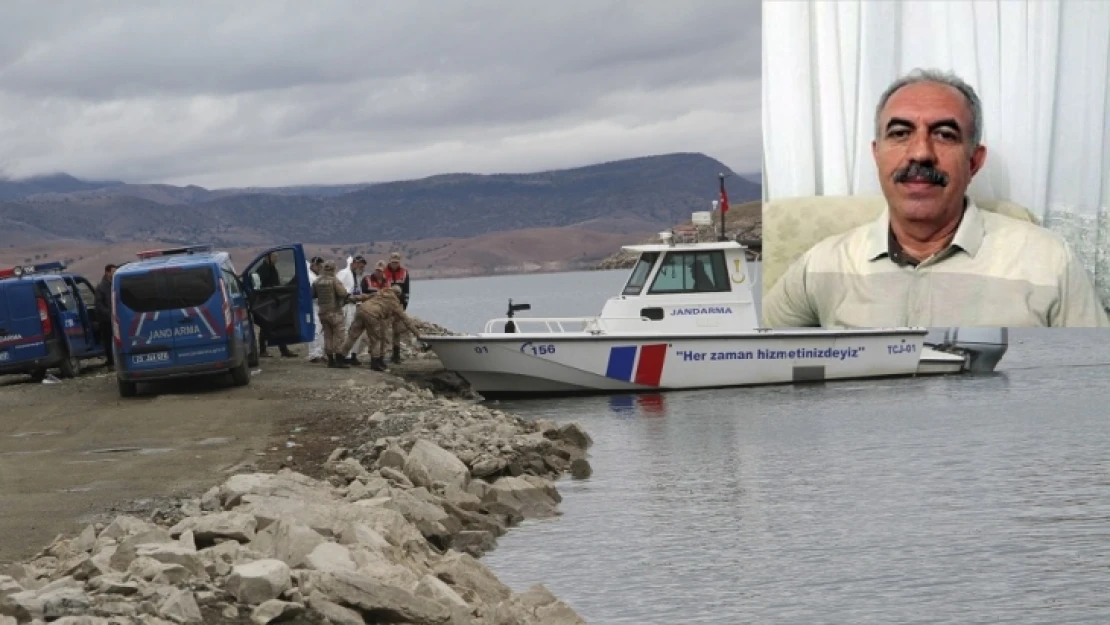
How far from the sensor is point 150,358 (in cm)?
1956

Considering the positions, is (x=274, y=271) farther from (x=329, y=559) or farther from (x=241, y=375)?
(x=329, y=559)

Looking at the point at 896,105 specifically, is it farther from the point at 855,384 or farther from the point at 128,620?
the point at 855,384

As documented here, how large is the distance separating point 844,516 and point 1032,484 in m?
2.74

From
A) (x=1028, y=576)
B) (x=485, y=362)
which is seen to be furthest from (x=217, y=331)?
(x=1028, y=576)

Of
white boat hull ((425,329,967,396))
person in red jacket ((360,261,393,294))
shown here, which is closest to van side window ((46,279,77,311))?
person in red jacket ((360,261,393,294))

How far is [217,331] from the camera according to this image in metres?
19.6

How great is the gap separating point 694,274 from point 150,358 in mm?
10010

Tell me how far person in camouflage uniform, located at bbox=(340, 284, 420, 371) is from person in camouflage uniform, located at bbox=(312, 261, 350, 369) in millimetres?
235

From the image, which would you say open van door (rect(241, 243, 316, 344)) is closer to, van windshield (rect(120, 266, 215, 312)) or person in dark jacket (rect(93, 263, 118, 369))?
person in dark jacket (rect(93, 263, 118, 369))

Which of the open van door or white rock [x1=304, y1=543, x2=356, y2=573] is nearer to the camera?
white rock [x1=304, y1=543, x2=356, y2=573]

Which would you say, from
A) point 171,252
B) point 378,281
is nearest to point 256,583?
point 171,252

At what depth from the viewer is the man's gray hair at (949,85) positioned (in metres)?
4.08

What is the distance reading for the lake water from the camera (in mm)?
10875

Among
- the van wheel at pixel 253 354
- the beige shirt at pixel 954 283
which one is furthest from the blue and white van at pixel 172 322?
the beige shirt at pixel 954 283
